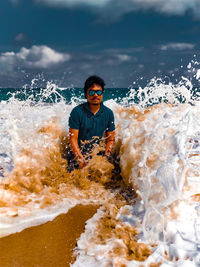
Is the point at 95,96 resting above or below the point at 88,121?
above

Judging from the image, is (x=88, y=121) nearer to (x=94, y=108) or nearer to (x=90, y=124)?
(x=90, y=124)

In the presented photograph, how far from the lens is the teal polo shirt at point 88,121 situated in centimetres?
406

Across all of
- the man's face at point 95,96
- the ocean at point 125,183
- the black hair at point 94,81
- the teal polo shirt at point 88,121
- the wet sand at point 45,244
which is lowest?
the wet sand at point 45,244

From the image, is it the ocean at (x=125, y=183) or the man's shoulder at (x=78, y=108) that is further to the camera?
the man's shoulder at (x=78, y=108)

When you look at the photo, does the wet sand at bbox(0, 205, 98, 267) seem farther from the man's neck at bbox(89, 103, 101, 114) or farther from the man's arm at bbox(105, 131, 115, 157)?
the man's neck at bbox(89, 103, 101, 114)

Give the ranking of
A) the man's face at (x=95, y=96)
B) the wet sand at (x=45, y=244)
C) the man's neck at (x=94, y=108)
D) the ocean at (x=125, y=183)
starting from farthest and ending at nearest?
the man's neck at (x=94, y=108), the man's face at (x=95, y=96), the ocean at (x=125, y=183), the wet sand at (x=45, y=244)

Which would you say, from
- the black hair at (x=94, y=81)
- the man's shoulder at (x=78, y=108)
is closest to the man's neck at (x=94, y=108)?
the man's shoulder at (x=78, y=108)

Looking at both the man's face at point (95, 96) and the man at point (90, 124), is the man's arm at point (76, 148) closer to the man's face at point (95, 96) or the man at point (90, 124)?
the man at point (90, 124)

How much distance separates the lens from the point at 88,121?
4.11 metres

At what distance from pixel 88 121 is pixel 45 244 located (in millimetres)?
1925

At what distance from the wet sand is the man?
1.20 metres

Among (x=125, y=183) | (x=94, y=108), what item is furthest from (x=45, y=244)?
(x=94, y=108)

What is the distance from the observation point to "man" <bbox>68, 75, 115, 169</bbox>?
4023 mm

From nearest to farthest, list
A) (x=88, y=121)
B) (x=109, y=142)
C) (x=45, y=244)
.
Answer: (x=45, y=244) < (x=88, y=121) < (x=109, y=142)
